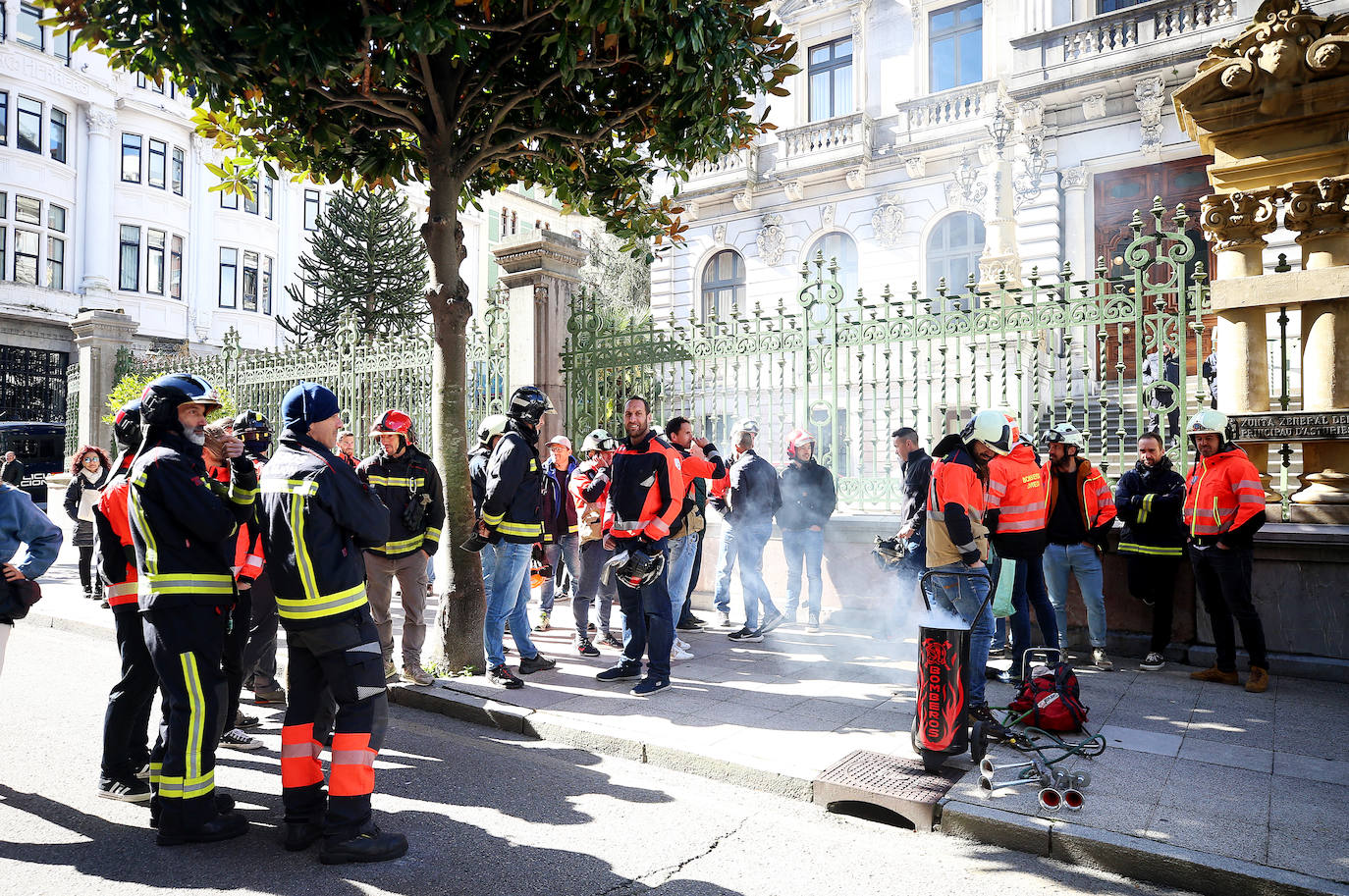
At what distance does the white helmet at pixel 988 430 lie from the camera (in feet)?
18.9

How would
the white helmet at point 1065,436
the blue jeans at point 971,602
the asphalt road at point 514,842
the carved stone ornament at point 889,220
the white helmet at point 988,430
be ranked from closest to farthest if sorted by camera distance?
the asphalt road at point 514,842 < the blue jeans at point 971,602 < the white helmet at point 988,430 < the white helmet at point 1065,436 < the carved stone ornament at point 889,220

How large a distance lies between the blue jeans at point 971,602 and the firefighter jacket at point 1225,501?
2.27m

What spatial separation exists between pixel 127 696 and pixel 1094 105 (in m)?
20.6

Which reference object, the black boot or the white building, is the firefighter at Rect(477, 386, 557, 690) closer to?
the black boot

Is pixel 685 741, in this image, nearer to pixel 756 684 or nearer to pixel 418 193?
pixel 756 684

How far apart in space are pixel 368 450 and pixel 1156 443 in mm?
11595

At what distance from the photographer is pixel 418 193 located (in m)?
39.9

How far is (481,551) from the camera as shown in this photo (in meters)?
7.64

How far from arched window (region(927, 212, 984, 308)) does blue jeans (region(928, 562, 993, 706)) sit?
56.2 feet

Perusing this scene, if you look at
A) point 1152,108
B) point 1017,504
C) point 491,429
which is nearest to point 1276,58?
point 1017,504

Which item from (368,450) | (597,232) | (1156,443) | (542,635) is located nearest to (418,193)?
(597,232)

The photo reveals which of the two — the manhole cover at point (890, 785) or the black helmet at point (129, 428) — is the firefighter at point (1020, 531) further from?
the black helmet at point (129, 428)

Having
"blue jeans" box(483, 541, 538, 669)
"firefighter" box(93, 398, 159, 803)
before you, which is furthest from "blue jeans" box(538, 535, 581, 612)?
"firefighter" box(93, 398, 159, 803)

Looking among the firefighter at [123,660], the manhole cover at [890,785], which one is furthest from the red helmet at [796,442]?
the firefighter at [123,660]
